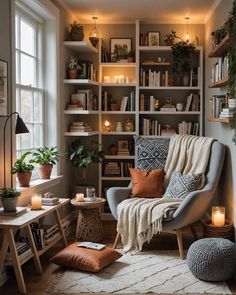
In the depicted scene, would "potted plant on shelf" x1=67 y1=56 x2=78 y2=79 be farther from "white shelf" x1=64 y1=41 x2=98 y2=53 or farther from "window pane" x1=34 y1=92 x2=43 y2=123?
"window pane" x1=34 y1=92 x2=43 y2=123

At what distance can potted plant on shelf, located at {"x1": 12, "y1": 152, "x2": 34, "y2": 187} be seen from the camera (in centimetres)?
360

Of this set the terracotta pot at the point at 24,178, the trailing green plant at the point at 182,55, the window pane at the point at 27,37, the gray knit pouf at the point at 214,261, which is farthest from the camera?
the trailing green plant at the point at 182,55

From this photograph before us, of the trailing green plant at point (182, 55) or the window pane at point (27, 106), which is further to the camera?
the trailing green plant at point (182, 55)

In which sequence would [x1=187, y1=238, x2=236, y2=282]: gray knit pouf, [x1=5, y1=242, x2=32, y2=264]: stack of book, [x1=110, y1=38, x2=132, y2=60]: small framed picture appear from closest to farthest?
[x1=5, y1=242, x2=32, y2=264]: stack of book → [x1=187, y1=238, x2=236, y2=282]: gray knit pouf → [x1=110, y1=38, x2=132, y2=60]: small framed picture

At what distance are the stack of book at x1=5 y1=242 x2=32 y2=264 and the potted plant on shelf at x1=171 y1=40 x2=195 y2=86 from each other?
3142 mm

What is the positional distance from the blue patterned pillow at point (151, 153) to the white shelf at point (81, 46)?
1.33 meters

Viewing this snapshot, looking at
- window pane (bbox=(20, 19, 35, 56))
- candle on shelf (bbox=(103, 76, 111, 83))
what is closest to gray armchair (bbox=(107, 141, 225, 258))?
window pane (bbox=(20, 19, 35, 56))

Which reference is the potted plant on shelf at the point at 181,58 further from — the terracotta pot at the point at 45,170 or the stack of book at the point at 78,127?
the terracotta pot at the point at 45,170

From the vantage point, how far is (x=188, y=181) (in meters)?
4.23

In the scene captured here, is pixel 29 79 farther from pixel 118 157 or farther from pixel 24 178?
pixel 118 157

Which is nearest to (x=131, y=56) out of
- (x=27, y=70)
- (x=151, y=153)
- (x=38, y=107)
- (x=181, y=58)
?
(x=181, y=58)

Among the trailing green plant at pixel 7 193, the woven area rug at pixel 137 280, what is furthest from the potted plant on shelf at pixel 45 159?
the woven area rug at pixel 137 280

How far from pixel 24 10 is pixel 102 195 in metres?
2.59

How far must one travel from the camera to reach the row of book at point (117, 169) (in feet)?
18.5
